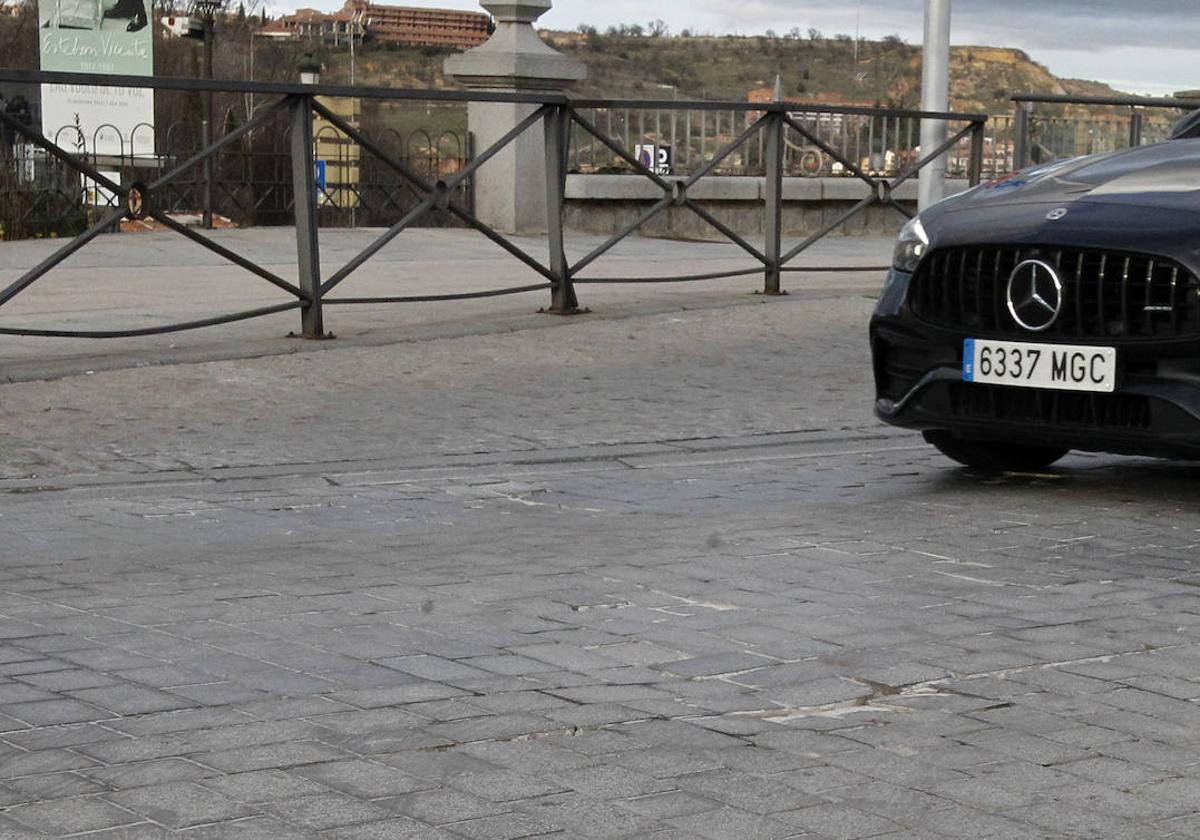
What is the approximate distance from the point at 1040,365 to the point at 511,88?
1235 cm

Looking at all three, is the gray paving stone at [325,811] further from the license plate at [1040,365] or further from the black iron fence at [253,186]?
the black iron fence at [253,186]

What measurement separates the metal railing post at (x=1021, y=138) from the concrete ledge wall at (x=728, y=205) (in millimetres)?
1498

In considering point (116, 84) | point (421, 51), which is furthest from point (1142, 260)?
point (421, 51)

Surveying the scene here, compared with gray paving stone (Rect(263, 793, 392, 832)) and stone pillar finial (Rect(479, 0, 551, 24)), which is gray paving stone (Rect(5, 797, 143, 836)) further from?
stone pillar finial (Rect(479, 0, 551, 24))

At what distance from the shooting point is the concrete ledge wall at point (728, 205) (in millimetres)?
19719

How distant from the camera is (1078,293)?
22.0 ft

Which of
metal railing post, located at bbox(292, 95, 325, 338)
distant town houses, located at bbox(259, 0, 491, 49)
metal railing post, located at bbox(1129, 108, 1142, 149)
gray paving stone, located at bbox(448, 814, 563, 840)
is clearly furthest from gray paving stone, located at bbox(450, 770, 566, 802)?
distant town houses, located at bbox(259, 0, 491, 49)

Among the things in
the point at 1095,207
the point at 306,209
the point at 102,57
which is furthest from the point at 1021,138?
the point at 102,57

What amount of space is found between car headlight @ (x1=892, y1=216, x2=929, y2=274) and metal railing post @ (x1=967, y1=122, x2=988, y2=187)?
7751 millimetres

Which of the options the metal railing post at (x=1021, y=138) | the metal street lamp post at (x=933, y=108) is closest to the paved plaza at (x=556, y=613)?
the metal street lamp post at (x=933, y=108)

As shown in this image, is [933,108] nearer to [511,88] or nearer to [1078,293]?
[511,88]

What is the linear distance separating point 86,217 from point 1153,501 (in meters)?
15.5

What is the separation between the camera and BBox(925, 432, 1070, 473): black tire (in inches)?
303

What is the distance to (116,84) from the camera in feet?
31.3
